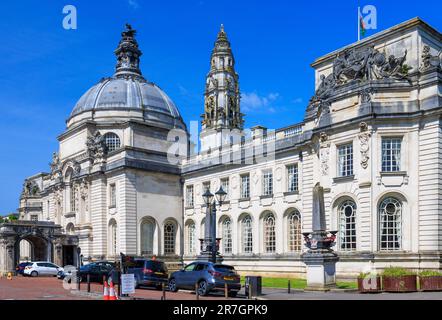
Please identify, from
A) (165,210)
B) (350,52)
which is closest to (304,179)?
(350,52)

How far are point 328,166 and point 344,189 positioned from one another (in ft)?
6.70

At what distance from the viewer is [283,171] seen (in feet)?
141

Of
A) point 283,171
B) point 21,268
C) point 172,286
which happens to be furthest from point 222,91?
point 172,286

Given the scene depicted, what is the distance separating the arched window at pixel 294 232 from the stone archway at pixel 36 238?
22475mm

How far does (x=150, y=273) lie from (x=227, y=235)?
60.1ft

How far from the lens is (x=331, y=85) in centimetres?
3703

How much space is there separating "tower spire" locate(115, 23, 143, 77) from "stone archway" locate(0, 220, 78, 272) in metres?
21.5

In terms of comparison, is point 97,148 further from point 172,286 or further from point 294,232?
point 172,286

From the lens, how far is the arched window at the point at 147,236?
50562mm

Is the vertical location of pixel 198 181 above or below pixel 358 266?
above

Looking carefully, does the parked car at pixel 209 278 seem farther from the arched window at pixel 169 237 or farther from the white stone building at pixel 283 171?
the arched window at pixel 169 237

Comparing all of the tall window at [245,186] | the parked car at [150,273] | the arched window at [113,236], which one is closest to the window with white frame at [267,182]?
the tall window at [245,186]

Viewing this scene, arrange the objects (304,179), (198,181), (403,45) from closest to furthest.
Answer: (403,45)
(304,179)
(198,181)
